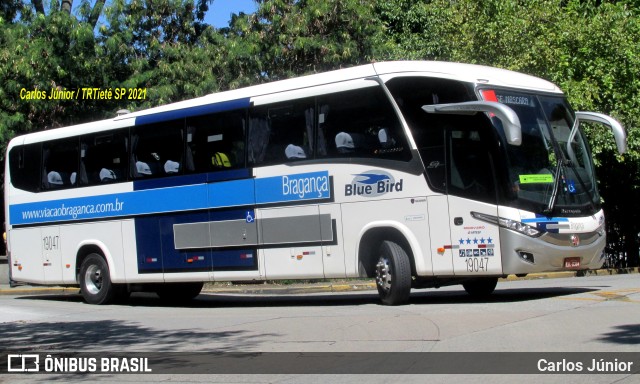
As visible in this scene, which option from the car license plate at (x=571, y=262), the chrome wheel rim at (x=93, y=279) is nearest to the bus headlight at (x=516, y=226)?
the car license plate at (x=571, y=262)

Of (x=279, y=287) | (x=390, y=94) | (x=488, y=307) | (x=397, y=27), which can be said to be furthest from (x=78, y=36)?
(x=488, y=307)

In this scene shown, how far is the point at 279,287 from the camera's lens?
2059cm

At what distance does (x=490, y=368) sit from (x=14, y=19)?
23190 mm

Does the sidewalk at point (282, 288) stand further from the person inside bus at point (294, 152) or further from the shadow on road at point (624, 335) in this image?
the shadow on road at point (624, 335)

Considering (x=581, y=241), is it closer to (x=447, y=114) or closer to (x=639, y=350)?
(x=447, y=114)

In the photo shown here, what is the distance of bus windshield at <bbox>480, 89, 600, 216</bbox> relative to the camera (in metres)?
12.7

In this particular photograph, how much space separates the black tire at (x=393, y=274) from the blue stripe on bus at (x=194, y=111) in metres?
3.68

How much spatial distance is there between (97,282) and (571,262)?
31.0ft

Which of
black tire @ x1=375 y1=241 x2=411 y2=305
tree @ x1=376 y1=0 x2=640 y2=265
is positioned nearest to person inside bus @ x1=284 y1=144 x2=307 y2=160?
black tire @ x1=375 y1=241 x2=411 y2=305

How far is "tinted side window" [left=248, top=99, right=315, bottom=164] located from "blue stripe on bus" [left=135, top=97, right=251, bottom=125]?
0.36m


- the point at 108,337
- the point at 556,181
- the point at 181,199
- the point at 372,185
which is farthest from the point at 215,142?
the point at 556,181

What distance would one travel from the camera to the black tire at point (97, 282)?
17.5m

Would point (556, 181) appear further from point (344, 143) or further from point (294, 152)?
point (294, 152)

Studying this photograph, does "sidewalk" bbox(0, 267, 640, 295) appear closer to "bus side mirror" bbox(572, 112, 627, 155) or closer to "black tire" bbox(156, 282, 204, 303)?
"black tire" bbox(156, 282, 204, 303)
